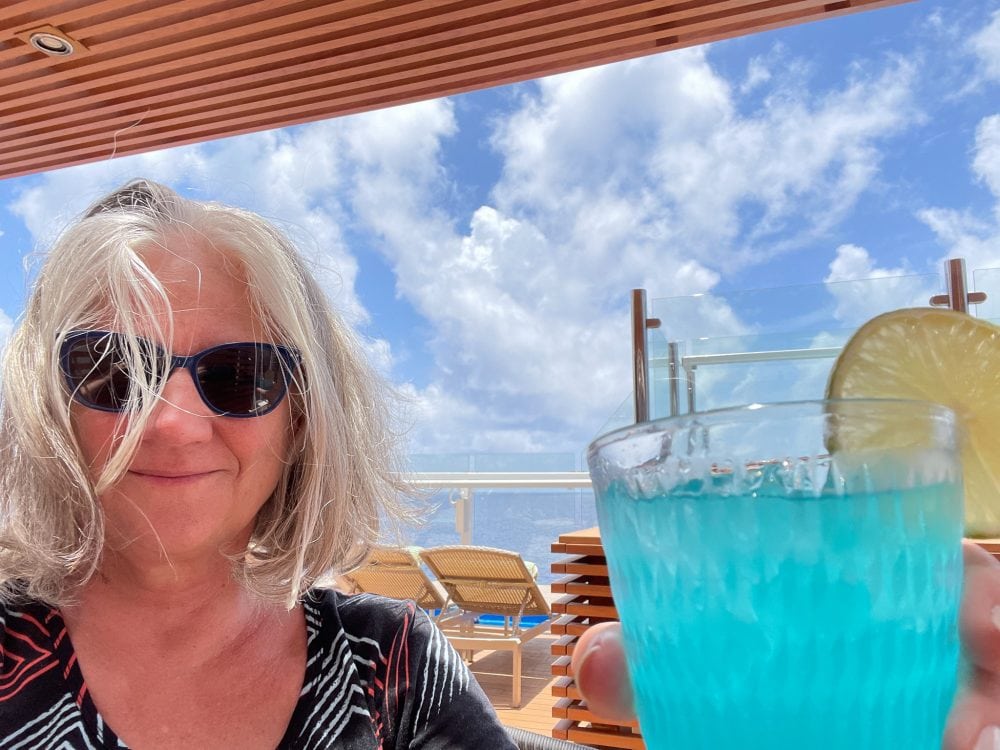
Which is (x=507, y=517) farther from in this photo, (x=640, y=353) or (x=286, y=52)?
(x=640, y=353)

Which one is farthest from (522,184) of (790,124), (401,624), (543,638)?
(401,624)

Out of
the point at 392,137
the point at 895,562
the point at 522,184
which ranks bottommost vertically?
the point at 895,562

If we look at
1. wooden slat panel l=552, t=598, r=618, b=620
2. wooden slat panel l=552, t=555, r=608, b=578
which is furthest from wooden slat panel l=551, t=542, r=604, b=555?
wooden slat panel l=552, t=598, r=618, b=620

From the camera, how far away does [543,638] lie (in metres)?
7.66

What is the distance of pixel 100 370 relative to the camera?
1157 mm

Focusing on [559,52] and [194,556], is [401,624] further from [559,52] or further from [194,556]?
[559,52]

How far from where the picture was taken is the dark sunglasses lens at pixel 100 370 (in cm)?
115

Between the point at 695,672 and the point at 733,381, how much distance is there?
2805mm

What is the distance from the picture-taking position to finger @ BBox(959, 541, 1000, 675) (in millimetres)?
462

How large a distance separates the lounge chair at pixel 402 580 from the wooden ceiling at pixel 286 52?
3649 millimetres

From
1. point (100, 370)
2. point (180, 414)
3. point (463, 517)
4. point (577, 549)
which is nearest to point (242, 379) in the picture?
point (180, 414)

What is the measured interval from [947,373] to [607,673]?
0.34 metres

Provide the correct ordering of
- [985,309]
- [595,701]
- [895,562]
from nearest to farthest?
1. [895,562]
2. [595,701]
3. [985,309]

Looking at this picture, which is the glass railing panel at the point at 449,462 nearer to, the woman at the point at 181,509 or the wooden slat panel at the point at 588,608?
the wooden slat panel at the point at 588,608
